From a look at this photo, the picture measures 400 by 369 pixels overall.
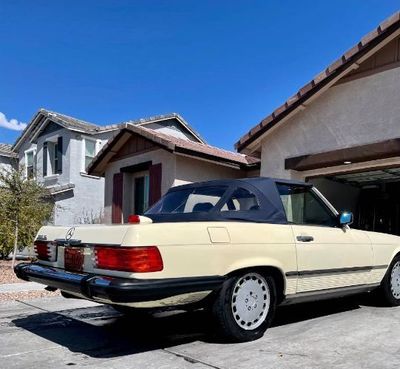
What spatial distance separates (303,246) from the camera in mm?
5055

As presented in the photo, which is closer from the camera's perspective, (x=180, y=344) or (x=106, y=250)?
(x=106, y=250)

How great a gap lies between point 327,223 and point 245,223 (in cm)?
141

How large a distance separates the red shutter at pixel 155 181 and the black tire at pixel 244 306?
9087mm

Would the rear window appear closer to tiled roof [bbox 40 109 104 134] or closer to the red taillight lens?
the red taillight lens

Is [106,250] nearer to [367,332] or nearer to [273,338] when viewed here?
[273,338]

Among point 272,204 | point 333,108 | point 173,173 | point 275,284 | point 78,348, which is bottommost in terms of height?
point 78,348

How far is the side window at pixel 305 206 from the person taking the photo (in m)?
5.41

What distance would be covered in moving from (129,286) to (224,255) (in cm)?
97

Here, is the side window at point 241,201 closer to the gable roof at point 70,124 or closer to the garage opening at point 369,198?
the garage opening at point 369,198

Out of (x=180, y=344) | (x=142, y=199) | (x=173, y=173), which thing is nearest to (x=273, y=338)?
(x=180, y=344)

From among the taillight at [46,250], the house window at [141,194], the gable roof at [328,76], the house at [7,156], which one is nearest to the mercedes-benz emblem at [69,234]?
the taillight at [46,250]

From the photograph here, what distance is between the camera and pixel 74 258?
4605 millimetres

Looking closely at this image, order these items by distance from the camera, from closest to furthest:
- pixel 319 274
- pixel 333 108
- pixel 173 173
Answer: pixel 319 274, pixel 333 108, pixel 173 173

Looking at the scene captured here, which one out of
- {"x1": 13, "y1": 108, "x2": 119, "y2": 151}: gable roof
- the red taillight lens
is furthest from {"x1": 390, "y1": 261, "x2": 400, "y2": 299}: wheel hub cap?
{"x1": 13, "y1": 108, "x2": 119, "y2": 151}: gable roof
